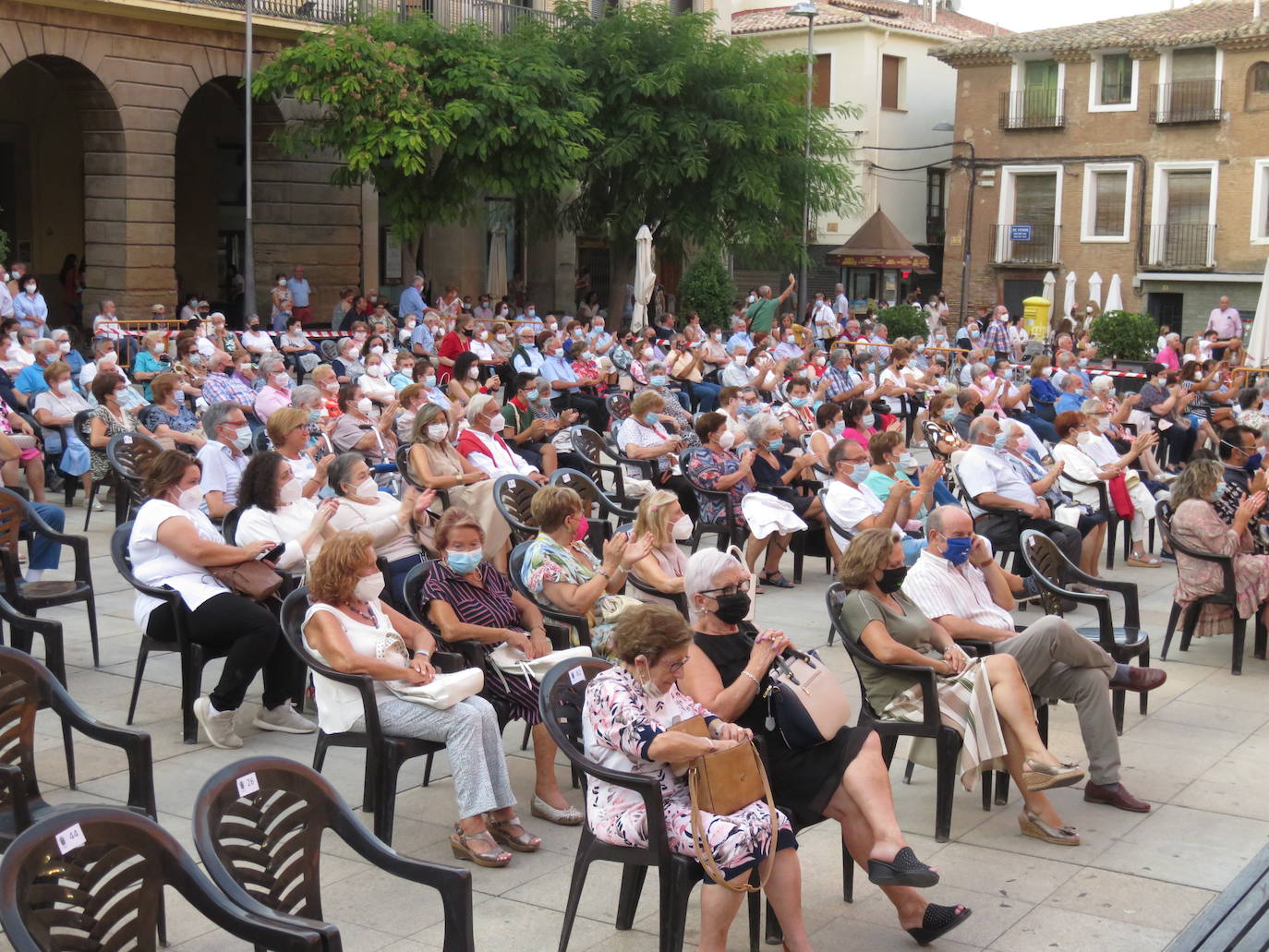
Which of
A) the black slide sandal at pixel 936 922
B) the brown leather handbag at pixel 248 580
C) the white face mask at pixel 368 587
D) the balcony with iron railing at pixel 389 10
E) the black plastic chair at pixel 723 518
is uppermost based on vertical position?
the balcony with iron railing at pixel 389 10

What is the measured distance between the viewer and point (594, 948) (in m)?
4.96

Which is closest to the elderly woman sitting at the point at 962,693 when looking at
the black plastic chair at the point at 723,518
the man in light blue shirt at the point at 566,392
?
the black plastic chair at the point at 723,518

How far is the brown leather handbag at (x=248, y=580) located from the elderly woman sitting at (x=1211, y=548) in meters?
5.04

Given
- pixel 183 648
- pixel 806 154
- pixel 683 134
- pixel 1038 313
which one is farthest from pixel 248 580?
pixel 1038 313

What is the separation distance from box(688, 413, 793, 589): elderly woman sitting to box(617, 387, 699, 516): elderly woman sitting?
0.79 m

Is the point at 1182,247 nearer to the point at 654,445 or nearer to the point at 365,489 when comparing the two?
the point at 654,445

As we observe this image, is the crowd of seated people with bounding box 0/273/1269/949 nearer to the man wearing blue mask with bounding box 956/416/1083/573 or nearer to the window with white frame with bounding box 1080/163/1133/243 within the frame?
the man wearing blue mask with bounding box 956/416/1083/573

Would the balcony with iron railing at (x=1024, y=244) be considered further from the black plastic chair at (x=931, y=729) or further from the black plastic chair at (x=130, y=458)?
the black plastic chair at (x=931, y=729)

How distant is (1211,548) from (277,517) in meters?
5.12

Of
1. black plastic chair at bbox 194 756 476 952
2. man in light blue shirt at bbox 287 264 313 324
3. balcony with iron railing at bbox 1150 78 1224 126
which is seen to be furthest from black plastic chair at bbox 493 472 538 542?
balcony with iron railing at bbox 1150 78 1224 126

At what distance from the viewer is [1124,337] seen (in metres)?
25.5

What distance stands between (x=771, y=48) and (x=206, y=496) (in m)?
39.2

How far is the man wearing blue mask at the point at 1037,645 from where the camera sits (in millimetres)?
6348

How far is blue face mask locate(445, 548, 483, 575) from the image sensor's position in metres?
6.40
